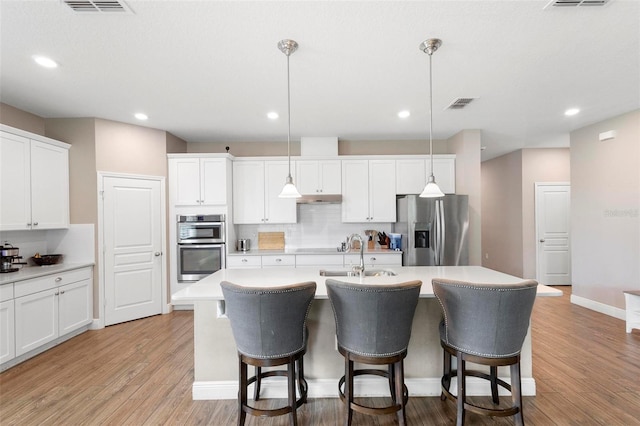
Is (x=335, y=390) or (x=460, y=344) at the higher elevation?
(x=460, y=344)

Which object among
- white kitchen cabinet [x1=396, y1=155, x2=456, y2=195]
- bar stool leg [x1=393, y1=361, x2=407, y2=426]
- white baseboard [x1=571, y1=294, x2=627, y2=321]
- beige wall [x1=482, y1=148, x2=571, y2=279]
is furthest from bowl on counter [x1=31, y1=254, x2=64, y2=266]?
beige wall [x1=482, y1=148, x2=571, y2=279]

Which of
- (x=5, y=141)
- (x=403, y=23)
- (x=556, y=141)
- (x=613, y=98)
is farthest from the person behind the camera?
(x=556, y=141)

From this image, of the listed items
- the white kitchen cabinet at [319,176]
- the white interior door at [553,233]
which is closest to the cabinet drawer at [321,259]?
the white kitchen cabinet at [319,176]

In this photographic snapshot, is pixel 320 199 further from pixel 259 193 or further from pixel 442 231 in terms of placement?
pixel 442 231

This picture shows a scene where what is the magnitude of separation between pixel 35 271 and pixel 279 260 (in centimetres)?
270

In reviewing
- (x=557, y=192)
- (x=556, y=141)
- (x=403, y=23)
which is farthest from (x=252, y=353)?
(x=557, y=192)

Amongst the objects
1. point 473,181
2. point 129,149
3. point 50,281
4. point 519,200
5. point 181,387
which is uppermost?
point 129,149

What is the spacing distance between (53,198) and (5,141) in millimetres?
803

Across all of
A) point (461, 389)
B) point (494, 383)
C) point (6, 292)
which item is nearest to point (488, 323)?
point (461, 389)

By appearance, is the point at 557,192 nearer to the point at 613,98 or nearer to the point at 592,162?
the point at 592,162

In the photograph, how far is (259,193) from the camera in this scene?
189 inches

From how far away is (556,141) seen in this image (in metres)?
5.42

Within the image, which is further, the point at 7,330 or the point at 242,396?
the point at 7,330

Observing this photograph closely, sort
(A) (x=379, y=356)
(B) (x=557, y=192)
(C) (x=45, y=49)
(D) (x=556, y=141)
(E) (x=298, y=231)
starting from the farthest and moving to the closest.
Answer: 1. (B) (x=557, y=192)
2. (D) (x=556, y=141)
3. (E) (x=298, y=231)
4. (C) (x=45, y=49)
5. (A) (x=379, y=356)
